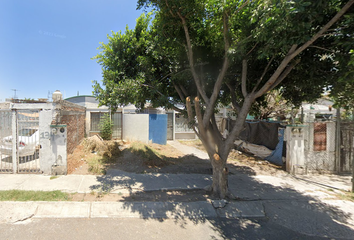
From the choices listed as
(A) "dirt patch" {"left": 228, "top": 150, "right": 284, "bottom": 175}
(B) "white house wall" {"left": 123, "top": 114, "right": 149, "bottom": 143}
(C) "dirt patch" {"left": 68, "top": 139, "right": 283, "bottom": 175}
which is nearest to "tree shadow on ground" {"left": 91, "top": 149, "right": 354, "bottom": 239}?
(C) "dirt patch" {"left": 68, "top": 139, "right": 283, "bottom": 175}

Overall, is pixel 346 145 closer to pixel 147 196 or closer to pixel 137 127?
pixel 147 196

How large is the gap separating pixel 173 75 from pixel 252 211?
4346 mm

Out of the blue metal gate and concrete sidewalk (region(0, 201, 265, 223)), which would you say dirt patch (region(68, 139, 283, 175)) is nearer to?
concrete sidewalk (region(0, 201, 265, 223))

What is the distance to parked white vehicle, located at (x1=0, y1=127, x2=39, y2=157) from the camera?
5863 millimetres

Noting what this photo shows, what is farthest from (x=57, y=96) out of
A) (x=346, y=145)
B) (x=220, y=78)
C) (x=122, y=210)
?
(x=346, y=145)

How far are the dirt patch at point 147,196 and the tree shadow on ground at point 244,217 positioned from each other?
0.09ft

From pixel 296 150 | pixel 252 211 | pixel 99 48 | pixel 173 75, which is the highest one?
pixel 99 48

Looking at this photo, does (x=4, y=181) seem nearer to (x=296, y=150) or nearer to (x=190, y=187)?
(x=190, y=187)

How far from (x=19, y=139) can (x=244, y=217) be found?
23.6ft

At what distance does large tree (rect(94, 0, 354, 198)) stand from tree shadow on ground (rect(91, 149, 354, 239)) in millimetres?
838

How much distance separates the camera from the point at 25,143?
6004mm

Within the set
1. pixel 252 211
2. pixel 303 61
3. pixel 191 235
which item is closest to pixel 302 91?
pixel 303 61

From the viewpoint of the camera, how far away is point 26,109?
228 inches

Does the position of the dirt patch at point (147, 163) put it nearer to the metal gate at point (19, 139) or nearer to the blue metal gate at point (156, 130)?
the metal gate at point (19, 139)
